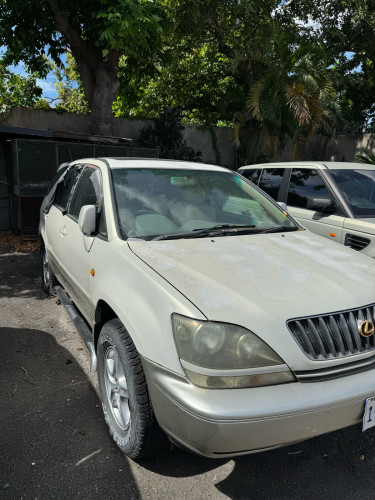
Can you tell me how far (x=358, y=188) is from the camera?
4949 mm

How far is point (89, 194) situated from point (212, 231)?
48.5 inches

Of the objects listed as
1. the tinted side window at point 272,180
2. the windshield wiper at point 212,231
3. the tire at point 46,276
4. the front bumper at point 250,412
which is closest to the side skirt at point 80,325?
the tire at point 46,276

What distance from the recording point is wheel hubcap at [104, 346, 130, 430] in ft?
7.84

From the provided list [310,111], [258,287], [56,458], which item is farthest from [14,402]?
[310,111]

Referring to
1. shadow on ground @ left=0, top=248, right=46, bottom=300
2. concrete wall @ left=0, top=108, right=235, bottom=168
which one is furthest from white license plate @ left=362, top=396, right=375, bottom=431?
concrete wall @ left=0, top=108, right=235, bottom=168

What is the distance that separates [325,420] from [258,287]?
0.70m

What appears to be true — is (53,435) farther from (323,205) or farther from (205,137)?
(205,137)

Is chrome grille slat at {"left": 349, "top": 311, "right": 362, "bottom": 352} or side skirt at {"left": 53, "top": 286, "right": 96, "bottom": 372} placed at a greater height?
chrome grille slat at {"left": 349, "top": 311, "right": 362, "bottom": 352}

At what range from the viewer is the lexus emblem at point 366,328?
6.79 ft

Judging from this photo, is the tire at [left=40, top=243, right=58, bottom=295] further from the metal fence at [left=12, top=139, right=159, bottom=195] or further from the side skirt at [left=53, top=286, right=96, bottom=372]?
the metal fence at [left=12, top=139, right=159, bottom=195]

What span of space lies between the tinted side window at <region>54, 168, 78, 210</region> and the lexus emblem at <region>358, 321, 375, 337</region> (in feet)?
9.83

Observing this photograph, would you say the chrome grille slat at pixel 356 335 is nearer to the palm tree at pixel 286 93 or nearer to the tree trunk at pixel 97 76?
the palm tree at pixel 286 93

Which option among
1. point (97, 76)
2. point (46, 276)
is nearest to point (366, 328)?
point (46, 276)

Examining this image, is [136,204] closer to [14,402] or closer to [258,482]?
[14,402]
